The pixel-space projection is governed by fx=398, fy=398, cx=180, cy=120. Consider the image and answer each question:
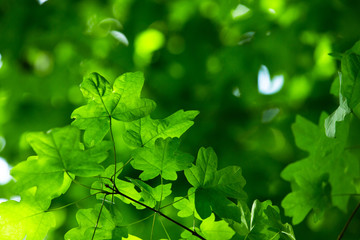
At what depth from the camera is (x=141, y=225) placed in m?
2.63

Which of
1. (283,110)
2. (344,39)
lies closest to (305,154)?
(283,110)

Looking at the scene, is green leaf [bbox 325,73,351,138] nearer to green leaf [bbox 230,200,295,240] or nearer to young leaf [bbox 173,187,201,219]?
green leaf [bbox 230,200,295,240]

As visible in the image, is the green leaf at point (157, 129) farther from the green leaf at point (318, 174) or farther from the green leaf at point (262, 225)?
the green leaf at point (318, 174)

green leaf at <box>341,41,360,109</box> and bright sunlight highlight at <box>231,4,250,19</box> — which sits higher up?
green leaf at <box>341,41,360,109</box>

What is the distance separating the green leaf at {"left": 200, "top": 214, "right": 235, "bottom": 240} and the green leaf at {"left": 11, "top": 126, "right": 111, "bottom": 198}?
307 mm

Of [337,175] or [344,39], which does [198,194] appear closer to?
[337,175]

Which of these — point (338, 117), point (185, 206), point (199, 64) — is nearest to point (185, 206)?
point (185, 206)

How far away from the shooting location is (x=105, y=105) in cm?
95

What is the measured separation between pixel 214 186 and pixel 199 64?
2.43 m

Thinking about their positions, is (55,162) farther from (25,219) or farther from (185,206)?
(185,206)

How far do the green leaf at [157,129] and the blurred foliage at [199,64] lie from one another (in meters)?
1.78

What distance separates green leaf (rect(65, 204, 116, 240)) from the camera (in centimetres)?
93

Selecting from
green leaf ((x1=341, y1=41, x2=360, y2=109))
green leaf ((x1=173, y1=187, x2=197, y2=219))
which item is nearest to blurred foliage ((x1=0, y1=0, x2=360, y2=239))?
green leaf ((x1=173, y1=187, x2=197, y2=219))

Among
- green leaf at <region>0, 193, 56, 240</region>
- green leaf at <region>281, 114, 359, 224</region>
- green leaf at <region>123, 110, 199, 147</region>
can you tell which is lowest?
green leaf at <region>281, 114, 359, 224</region>
